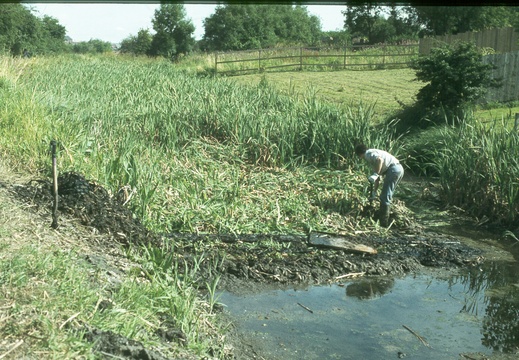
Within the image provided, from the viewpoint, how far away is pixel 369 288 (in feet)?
26.5

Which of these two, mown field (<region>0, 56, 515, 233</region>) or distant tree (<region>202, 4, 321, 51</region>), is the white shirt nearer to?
mown field (<region>0, 56, 515, 233</region>)

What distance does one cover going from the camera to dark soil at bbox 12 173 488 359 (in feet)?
25.8

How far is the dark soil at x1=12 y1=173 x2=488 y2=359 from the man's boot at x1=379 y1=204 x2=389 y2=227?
411 millimetres

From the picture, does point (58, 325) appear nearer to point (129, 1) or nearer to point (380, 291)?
point (129, 1)

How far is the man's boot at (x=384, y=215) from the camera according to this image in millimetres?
10188

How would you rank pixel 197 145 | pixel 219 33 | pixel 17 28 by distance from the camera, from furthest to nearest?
pixel 219 33
pixel 17 28
pixel 197 145

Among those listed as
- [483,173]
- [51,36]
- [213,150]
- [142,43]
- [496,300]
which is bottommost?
[496,300]

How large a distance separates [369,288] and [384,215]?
2.34 meters

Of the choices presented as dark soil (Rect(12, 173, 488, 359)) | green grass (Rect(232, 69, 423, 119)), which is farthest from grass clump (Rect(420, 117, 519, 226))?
green grass (Rect(232, 69, 423, 119))

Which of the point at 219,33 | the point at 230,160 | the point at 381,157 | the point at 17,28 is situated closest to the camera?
the point at 381,157

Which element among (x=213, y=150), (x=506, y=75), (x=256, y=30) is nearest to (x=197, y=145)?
(x=213, y=150)

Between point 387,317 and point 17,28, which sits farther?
point 17,28

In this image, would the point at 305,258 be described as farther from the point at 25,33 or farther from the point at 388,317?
the point at 25,33

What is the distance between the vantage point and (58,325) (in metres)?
4.45
